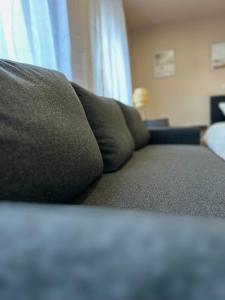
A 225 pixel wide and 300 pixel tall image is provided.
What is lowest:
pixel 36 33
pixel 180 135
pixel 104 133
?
→ pixel 180 135

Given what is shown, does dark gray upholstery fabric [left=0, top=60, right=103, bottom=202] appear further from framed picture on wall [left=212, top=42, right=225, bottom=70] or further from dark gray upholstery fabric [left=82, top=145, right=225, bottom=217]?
framed picture on wall [left=212, top=42, right=225, bottom=70]

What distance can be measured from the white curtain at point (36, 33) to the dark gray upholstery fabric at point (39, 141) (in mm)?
386

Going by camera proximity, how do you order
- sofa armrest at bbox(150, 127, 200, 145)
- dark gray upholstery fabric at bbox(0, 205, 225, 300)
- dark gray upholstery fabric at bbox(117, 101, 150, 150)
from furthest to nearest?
sofa armrest at bbox(150, 127, 200, 145) → dark gray upholstery fabric at bbox(117, 101, 150, 150) → dark gray upholstery fabric at bbox(0, 205, 225, 300)

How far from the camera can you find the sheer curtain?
74.7 inches

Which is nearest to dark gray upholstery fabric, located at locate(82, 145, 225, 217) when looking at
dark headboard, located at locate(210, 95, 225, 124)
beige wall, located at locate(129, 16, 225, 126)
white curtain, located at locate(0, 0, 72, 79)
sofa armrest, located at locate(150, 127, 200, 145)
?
white curtain, located at locate(0, 0, 72, 79)

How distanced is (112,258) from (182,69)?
390 centimetres

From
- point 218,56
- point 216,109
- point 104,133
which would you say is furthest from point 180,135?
point 218,56

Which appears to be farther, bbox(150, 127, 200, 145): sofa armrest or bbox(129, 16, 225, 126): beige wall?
bbox(129, 16, 225, 126): beige wall

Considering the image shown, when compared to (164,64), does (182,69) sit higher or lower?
lower

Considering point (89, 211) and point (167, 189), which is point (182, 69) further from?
point (89, 211)

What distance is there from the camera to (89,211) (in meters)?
0.20

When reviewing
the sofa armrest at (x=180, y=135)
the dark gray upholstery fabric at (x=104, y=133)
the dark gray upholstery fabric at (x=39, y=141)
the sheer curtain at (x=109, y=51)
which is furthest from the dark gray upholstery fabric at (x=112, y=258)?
the sofa armrest at (x=180, y=135)

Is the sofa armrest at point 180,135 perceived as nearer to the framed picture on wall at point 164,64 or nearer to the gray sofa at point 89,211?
the gray sofa at point 89,211

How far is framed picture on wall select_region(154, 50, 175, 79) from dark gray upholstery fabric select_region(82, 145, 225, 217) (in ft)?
9.94
